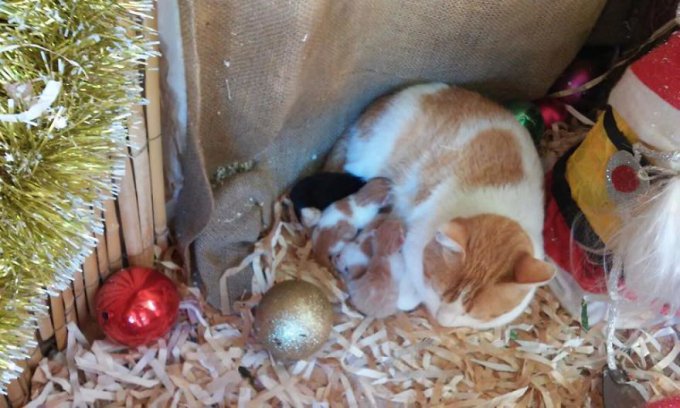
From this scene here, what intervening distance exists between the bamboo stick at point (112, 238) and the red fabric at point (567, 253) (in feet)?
2.53

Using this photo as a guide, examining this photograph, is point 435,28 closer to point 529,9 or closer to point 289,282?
point 529,9

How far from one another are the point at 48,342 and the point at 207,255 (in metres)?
0.29

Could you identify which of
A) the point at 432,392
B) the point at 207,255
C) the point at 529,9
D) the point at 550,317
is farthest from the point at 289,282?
the point at 529,9

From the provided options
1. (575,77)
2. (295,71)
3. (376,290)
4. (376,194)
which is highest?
(295,71)

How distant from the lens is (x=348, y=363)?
120 cm

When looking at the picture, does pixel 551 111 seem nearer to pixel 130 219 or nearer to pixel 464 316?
pixel 464 316

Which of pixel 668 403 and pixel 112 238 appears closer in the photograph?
pixel 668 403

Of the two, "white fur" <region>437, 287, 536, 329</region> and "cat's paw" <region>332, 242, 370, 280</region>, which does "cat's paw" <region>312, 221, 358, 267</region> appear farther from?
"white fur" <region>437, 287, 536, 329</region>

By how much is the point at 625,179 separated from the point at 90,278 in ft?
2.86

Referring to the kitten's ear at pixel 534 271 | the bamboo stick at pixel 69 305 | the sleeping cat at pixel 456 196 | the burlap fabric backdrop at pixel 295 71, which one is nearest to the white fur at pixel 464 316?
the sleeping cat at pixel 456 196

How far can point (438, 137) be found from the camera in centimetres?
126

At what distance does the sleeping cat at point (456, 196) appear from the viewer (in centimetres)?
112

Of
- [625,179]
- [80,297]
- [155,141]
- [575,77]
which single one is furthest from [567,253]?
[80,297]

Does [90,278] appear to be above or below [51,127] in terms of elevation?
below
